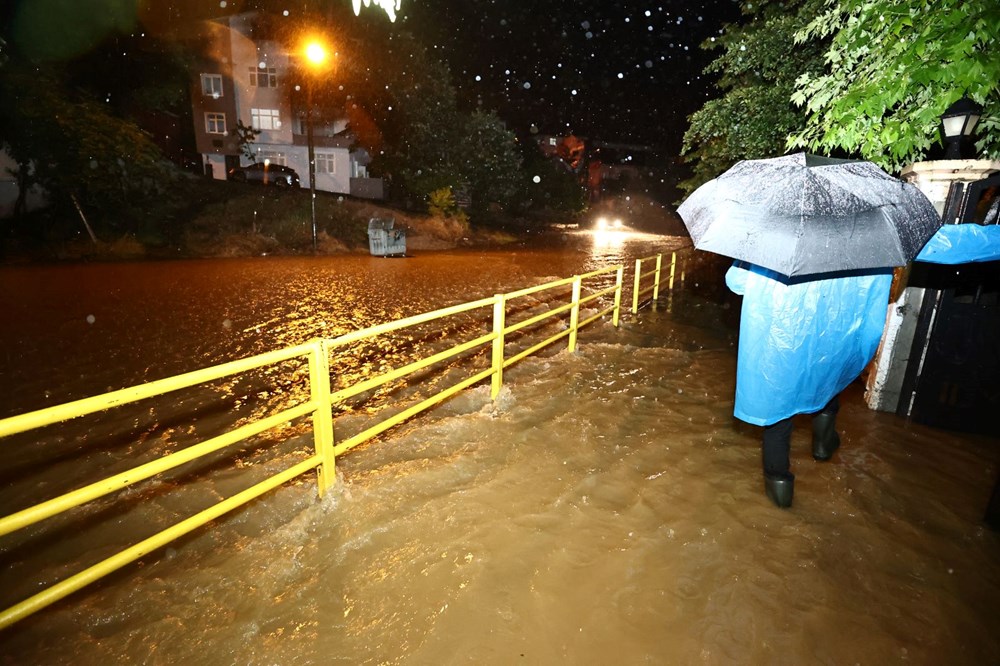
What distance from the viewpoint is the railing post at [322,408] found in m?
3.05

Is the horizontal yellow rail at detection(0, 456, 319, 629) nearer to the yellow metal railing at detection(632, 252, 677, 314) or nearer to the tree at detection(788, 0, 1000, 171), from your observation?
the tree at detection(788, 0, 1000, 171)

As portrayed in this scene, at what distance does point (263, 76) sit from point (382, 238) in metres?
24.6

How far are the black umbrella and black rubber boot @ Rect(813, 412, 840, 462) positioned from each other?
5.36 ft

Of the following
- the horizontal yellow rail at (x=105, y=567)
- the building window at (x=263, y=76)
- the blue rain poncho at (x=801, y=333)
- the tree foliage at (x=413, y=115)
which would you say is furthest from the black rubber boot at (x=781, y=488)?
the building window at (x=263, y=76)

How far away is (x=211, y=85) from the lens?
3322 centimetres

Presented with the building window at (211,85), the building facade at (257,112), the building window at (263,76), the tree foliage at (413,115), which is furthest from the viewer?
the building window at (263,76)

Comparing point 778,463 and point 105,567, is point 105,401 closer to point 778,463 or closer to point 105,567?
point 105,567

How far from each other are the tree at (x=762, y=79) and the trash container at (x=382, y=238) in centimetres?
1137

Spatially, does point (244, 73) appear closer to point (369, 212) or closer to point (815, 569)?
point (369, 212)

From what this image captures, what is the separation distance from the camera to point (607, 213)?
62250 mm

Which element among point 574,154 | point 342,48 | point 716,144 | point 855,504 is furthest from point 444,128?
point 574,154

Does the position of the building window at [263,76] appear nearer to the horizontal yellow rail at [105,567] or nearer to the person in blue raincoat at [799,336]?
the horizontal yellow rail at [105,567]

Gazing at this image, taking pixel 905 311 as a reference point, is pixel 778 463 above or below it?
below

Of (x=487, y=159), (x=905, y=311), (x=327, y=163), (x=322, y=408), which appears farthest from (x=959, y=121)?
(x=327, y=163)
